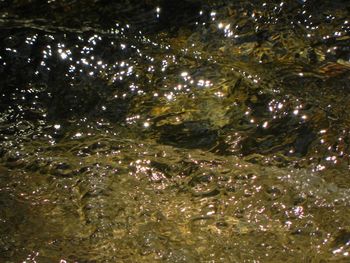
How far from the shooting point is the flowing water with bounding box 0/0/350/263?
1887 millimetres

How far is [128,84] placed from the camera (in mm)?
2721

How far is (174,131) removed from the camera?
2.47m

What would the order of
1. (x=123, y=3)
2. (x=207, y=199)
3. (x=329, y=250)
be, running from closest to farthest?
1. (x=329, y=250)
2. (x=207, y=199)
3. (x=123, y=3)

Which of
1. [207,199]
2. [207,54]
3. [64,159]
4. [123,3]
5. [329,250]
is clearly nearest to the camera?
[329,250]

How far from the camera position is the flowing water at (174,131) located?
1.89 metres

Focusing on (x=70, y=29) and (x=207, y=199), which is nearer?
(x=207, y=199)

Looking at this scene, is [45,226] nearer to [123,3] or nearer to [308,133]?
[308,133]

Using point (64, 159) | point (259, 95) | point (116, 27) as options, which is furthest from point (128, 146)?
point (116, 27)

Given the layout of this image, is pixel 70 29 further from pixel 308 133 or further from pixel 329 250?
pixel 329 250

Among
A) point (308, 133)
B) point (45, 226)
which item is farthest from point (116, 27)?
point (45, 226)

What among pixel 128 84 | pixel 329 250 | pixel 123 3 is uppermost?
pixel 123 3

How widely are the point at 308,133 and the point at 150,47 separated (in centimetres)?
97

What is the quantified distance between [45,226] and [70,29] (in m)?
1.35

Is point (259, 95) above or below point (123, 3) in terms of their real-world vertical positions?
below
